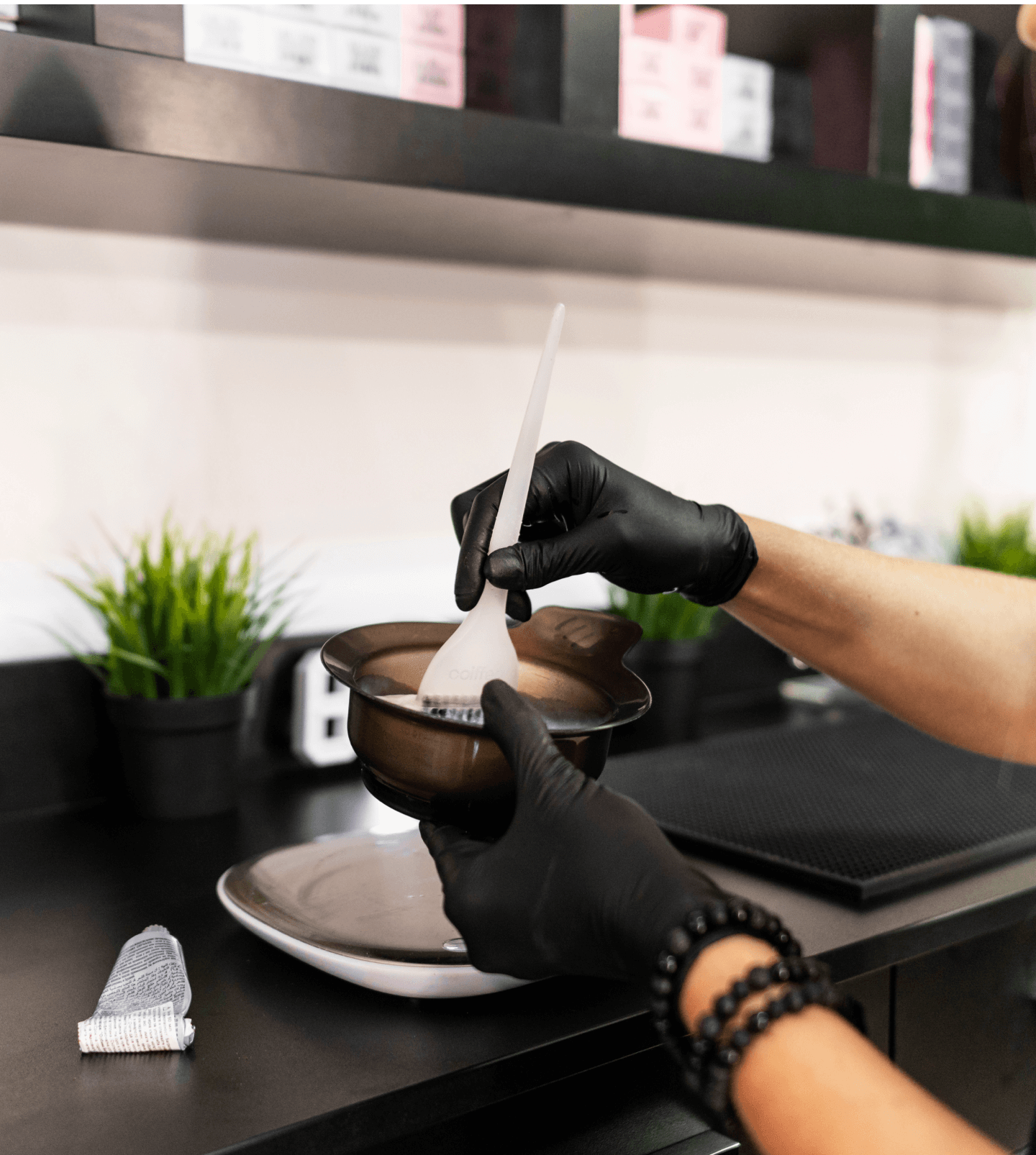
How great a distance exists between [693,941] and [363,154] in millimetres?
780

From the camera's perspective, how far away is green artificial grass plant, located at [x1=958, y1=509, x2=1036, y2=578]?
6.44 ft

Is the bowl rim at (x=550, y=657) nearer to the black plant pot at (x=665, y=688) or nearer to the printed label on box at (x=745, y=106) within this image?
the black plant pot at (x=665, y=688)

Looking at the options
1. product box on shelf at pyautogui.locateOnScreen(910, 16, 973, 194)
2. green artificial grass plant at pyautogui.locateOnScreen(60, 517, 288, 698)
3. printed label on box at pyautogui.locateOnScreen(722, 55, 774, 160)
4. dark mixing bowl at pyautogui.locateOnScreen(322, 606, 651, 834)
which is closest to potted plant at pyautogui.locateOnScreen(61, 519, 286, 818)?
green artificial grass plant at pyautogui.locateOnScreen(60, 517, 288, 698)

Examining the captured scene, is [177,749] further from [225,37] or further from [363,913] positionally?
[225,37]

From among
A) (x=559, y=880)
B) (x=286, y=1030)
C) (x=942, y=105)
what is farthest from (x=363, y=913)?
(x=942, y=105)

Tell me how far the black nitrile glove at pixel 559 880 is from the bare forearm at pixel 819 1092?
0.11 ft

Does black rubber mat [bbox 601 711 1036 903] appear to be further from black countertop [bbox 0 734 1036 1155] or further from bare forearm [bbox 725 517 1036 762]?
bare forearm [bbox 725 517 1036 762]

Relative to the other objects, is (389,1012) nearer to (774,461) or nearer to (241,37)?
(241,37)

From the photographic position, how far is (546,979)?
862 millimetres

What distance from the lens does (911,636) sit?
3.69ft

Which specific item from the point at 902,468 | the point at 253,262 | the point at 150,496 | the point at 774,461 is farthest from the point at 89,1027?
the point at 902,468

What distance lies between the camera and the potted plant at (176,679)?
1.21 meters

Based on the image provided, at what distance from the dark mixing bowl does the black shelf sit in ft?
1.51

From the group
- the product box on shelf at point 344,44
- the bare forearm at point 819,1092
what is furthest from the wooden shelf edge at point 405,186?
the bare forearm at point 819,1092
